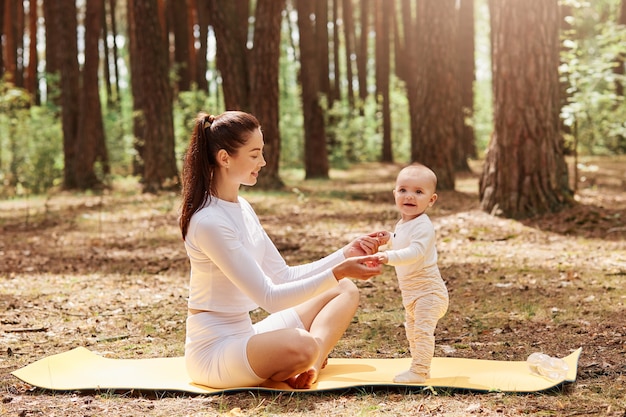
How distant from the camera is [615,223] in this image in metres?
9.73

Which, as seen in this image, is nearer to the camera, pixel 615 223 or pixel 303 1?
pixel 615 223

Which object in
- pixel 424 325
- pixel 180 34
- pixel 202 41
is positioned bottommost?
pixel 424 325

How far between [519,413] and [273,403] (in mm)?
1280

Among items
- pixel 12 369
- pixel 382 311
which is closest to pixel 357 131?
pixel 382 311

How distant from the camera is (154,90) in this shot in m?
16.0

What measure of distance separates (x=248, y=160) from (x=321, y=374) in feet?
4.65

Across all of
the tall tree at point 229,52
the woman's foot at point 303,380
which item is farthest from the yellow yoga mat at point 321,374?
the tall tree at point 229,52

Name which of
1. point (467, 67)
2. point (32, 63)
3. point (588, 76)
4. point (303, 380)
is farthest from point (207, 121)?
point (32, 63)

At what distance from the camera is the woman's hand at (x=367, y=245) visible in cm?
423

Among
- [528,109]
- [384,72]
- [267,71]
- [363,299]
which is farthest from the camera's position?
[384,72]

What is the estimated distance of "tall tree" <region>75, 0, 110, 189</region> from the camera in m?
17.8

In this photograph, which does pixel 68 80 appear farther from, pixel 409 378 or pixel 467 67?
pixel 409 378

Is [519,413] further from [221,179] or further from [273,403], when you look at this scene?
[221,179]

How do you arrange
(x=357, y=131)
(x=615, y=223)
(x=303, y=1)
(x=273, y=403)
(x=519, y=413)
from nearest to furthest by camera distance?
(x=519, y=413) → (x=273, y=403) → (x=615, y=223) → (x=303, y=1) → (x=357, y=131)
